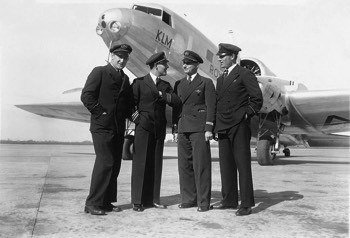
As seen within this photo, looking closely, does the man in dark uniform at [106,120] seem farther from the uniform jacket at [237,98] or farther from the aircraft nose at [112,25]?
the aircraft nose at [112,25]

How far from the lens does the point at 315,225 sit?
11.0 ft

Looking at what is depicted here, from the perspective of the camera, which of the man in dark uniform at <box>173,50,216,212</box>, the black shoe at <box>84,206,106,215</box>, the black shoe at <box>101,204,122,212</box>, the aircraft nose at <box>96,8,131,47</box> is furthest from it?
the aircraft nose at <box>96,8,131,47</box>

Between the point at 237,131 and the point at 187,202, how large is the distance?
98cm

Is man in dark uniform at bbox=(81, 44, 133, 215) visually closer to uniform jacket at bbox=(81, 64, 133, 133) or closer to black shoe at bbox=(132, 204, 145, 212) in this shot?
uniform jacket at bbox=(81, 64, 133, 133)

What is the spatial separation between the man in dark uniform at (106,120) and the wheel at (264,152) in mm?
7571

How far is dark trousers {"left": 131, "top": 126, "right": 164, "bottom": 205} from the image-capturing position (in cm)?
432

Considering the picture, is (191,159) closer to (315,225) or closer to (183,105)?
(183,105)

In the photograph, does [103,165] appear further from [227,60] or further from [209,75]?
[209,75]

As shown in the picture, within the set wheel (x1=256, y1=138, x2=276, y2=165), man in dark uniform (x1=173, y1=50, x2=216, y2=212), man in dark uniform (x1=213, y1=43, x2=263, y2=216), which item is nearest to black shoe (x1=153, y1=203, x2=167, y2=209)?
man in dark uniform (x1=173, y1=50, x2=216, y2=212)

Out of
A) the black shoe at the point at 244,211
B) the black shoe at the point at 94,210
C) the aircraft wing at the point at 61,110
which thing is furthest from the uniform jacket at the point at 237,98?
the aircraft wing at the point at 61,110

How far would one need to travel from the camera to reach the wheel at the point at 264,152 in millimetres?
11141

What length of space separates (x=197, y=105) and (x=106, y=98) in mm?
1049

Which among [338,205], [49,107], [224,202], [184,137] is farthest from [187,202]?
[49,107]

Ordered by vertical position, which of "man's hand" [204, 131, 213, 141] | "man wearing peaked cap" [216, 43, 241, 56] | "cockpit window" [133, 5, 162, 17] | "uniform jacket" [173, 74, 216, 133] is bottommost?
"man's hand" [204, 131, 213, 141]
